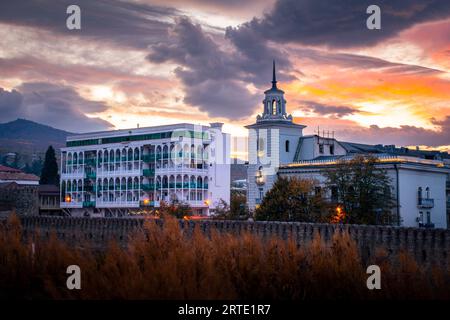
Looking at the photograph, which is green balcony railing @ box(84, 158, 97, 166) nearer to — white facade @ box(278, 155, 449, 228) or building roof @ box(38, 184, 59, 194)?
building roof @ box(38, 184, 59, 194)

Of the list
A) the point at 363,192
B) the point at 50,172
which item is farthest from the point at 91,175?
the point at 363,192

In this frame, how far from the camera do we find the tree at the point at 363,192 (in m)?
57.7

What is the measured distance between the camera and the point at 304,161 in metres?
73.4

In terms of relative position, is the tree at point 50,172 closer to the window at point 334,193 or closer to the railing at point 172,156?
the railing at point 172,156

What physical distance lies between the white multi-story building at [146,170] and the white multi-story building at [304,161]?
9.64 meters

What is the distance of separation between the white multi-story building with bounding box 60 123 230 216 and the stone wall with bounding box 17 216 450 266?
18755mm

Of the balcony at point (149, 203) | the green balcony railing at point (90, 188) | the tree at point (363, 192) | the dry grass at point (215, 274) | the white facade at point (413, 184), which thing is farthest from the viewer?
the green balcony railing at point (90, 188)

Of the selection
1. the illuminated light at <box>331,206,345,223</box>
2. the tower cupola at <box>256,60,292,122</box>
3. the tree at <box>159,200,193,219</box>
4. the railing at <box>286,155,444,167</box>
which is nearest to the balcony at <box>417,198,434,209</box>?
the railing at <box>286,155,444,167</box>

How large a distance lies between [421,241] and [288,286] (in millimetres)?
13401

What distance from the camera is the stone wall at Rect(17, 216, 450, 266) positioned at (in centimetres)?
3625

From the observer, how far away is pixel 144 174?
8662cm

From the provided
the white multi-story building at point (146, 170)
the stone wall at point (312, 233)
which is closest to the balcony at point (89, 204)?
the white multi-story building at point (146, 170)

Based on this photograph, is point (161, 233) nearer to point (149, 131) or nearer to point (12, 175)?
point (149, 131)
